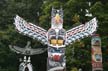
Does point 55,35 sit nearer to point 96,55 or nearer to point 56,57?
point 56,57

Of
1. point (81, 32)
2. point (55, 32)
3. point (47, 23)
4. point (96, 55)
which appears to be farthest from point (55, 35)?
point (47, 23)

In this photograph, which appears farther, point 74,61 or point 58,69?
point 74,61

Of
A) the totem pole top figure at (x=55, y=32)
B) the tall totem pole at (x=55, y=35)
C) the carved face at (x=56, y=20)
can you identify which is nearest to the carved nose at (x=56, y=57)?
the tall totem pole at (x=55, y=35)

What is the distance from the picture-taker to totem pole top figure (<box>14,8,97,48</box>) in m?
28.5

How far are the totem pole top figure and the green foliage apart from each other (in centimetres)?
419

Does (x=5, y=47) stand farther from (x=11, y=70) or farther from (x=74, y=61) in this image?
(x=74, y=61)

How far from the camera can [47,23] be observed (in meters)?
39.5

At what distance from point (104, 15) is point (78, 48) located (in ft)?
13.0

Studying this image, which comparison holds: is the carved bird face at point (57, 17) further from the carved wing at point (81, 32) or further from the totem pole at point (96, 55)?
the totem pole at point (96, 55)

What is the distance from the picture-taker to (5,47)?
139 ft

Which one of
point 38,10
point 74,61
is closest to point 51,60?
point 74,61

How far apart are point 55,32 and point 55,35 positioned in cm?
22

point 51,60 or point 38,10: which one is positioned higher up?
point 38,10

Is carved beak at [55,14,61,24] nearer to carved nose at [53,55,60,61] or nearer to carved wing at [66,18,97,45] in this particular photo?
carved wing at [66,18,97,45]
